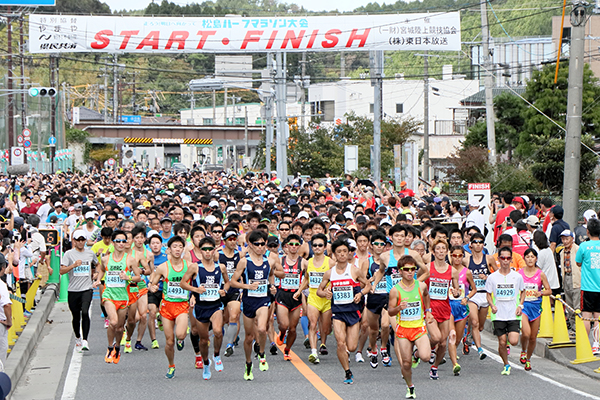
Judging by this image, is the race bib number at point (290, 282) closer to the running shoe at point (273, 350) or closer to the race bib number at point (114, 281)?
the running shoe at point (273, 350)

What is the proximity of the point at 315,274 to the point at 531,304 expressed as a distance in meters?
2.72

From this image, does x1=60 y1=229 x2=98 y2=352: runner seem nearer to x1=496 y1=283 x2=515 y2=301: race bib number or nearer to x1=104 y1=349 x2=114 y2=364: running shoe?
x1=104 y1=349 x2=114 y2=364: running shoe

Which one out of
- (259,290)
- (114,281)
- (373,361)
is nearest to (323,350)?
(373,361)

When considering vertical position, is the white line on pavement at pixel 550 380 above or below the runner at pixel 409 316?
below

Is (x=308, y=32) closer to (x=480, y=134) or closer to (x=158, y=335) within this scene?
(x=480, y=134)

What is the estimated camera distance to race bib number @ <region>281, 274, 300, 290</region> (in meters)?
11.1

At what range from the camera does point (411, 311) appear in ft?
29.9

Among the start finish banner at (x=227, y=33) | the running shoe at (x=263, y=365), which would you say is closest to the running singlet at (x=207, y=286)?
the running shoe at (x=263, y=365)

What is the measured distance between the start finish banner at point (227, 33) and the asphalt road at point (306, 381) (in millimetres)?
29877

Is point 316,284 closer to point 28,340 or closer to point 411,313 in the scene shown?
point 411,313

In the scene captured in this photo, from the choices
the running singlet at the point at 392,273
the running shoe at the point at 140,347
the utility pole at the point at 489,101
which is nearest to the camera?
the running singlet at the point at 392,273

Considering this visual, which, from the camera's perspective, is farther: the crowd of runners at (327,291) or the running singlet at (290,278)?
the running singlet at (290,278)

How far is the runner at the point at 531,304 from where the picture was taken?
10.8m

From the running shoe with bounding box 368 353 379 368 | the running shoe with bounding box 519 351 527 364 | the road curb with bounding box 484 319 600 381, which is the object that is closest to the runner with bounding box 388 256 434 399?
the running shoe with bounding box 368 353 379 368
